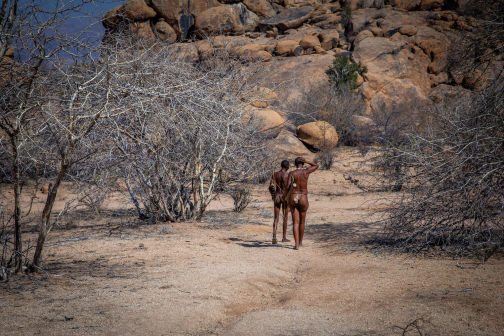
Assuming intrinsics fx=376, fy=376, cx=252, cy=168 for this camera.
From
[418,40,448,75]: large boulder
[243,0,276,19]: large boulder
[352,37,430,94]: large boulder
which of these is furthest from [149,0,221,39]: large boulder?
[418,40,448,75]: large boulder

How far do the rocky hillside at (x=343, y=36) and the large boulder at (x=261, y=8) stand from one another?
10 centimetres

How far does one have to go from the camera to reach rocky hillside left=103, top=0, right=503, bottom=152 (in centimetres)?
3103

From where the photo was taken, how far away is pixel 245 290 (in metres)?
4.82

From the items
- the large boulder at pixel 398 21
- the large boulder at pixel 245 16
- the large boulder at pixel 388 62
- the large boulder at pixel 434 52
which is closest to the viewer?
the large boulder at pixel 388 62

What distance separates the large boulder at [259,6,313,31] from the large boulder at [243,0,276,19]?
1.63m

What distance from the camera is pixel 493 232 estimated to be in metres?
5.91

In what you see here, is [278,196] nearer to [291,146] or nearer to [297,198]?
[297,198]

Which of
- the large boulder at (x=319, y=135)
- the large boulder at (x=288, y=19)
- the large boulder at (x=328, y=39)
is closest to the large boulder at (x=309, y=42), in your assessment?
the large boulder at (x=328, y=39)

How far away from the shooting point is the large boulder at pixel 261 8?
4194 centimetres

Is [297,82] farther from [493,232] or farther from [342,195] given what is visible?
[493,232]

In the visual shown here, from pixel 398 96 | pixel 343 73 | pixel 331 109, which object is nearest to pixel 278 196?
pixel 331 109

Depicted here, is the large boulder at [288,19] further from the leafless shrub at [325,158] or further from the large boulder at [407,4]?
the leafless shrub at [325,158]

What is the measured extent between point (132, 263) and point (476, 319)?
15.1ft

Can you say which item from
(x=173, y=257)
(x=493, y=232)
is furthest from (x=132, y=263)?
(x=493, y=232)
